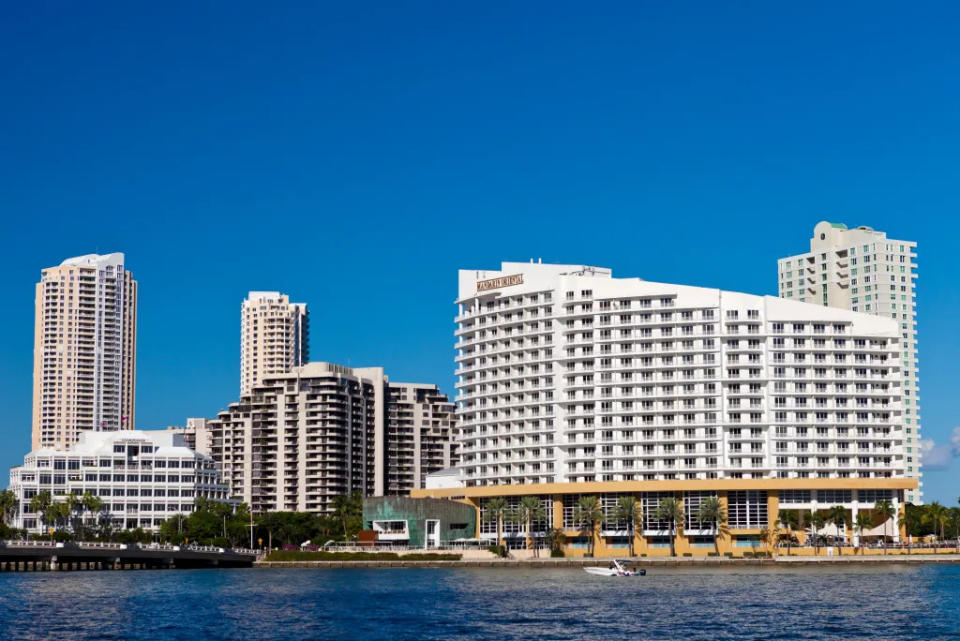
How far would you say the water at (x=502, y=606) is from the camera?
325ft

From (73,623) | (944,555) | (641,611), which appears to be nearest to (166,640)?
(73,623)

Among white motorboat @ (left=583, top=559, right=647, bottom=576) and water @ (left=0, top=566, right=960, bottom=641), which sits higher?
water @ (left=0, top=566, right=960, bottom=641)

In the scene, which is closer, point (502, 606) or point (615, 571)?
point (502, 606)

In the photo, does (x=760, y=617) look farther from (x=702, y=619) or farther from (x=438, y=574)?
(x=438, y=574)

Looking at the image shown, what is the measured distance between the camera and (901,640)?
300ft

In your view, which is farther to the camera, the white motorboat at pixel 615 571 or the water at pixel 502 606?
the white motorboat at pixel 615 571

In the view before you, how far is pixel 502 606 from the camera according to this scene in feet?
399

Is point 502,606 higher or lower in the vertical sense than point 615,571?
higher

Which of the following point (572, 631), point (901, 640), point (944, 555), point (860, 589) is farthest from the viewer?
point (944, 555)

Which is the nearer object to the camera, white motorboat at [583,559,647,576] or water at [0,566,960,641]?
water at [0,566,960,641]

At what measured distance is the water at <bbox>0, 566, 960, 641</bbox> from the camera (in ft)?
325

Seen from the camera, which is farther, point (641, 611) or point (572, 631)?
point (641, 611)

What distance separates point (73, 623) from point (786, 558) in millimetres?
117209

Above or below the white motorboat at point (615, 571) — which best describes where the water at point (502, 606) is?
above
